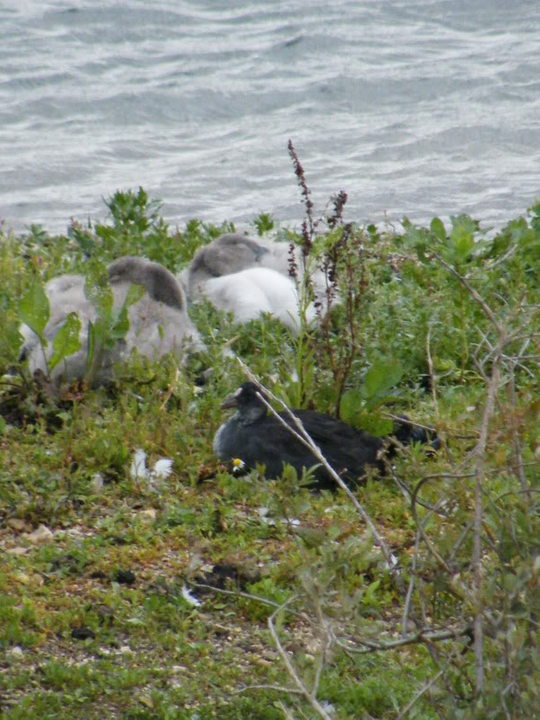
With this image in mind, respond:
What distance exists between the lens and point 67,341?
5.59m

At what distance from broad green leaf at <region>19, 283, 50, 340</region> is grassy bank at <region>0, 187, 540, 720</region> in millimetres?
244

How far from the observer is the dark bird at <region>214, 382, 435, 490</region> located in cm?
496

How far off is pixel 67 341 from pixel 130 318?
37.8 inches

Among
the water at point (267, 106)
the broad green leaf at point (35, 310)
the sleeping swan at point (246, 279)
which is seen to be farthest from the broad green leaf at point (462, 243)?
the water at point (267, 106)

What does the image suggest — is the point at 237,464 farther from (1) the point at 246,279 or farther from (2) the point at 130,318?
(1) the point at 246,279

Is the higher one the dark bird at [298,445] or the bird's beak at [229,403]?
the bird's beak at [229,403]

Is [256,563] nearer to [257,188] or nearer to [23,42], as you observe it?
[257,188]

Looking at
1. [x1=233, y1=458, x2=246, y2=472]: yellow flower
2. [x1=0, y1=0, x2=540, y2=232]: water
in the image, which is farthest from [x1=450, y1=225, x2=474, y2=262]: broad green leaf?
[x1=0, y1=0, x2=540, y2=232]: water

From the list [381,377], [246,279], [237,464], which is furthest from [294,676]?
[246,279]

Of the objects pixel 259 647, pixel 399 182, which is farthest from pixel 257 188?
pixel 259 647

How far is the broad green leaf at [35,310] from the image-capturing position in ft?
18.3

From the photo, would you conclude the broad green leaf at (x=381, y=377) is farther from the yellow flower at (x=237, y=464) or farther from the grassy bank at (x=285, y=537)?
the yellow flower at (x=237, y=464)

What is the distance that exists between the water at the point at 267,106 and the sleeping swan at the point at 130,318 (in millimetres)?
4413

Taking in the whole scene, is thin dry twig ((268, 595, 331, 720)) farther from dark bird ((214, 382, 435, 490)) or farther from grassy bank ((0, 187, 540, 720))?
dark bird ((214, 382, 435, 490))
